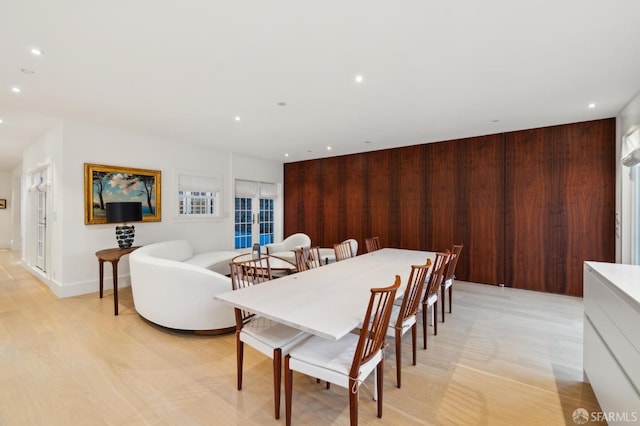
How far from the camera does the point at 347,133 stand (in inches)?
192

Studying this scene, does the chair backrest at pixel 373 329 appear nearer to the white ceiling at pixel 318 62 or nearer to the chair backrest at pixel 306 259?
the chair backrest at pixel 306 259

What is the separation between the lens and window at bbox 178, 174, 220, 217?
18.0ft

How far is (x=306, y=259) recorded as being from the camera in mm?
3459

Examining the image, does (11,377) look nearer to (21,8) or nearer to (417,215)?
(21,8)

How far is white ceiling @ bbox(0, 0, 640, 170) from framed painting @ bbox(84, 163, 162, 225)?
80 centimetres

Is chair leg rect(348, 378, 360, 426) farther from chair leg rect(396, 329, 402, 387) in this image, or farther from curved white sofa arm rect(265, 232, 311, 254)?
curved white sofa arm rect(265, 232, 311, 254)

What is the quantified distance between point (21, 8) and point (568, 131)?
618 centimetres

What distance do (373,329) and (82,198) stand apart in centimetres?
477

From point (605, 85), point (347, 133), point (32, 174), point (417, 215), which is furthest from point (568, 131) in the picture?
point (32, 174)

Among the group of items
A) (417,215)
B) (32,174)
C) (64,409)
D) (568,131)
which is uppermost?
(568,131)

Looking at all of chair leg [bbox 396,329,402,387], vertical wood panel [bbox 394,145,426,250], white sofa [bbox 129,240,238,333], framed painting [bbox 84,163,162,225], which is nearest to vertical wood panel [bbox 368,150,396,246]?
vertical wood panel [bbox 394,145,426,250]

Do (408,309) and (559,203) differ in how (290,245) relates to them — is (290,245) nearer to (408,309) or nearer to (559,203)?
(408,309)

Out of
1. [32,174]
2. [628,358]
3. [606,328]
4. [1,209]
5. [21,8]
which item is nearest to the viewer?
[628,358]

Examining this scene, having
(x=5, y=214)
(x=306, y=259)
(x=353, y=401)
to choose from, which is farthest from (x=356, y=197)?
(x=5, y=214)
